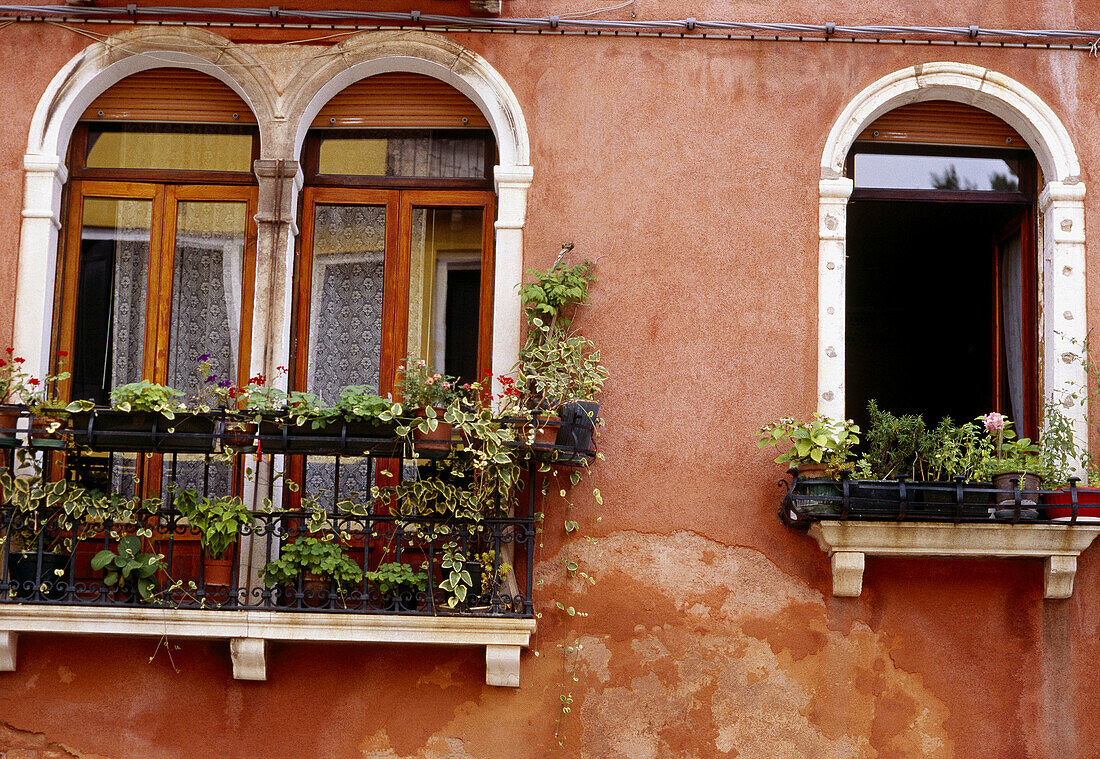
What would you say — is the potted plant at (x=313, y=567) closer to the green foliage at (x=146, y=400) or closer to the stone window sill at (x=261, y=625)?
the stone window sill at (x=261, y=625)

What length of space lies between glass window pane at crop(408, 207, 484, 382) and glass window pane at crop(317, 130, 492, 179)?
25cm

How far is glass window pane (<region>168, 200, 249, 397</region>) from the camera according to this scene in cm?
674

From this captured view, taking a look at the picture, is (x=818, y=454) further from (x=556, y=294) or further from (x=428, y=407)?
(x=428, y=407)

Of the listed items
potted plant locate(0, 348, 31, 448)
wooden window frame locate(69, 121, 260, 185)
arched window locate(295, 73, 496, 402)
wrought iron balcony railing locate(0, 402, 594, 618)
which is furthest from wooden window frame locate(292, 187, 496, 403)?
potted plant locate(0, 348, 31, 448)

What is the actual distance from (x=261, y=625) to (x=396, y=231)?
225cm

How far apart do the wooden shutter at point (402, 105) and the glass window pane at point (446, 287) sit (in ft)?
1.61

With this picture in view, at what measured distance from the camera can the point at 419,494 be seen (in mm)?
6004

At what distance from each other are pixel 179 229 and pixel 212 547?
1890mm

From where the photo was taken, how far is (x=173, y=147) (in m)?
6.96

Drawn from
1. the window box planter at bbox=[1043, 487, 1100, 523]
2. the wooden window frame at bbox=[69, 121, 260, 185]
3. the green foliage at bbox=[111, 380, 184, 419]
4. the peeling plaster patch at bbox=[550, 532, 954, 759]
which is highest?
the wooden window frame at bbox=[69, 121, 260, 185]

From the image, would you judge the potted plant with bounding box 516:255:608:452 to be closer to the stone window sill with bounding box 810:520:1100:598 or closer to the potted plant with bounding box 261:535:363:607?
the potted plant with bounding box 261:535:363:607

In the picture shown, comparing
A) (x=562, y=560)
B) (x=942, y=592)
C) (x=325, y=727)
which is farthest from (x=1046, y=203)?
(x=325, y=727)

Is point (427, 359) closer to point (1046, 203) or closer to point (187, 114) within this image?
point (187, 114)

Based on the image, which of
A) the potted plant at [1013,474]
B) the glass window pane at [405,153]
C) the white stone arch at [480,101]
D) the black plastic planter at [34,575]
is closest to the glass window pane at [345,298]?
the glass window pane at [405,153]
